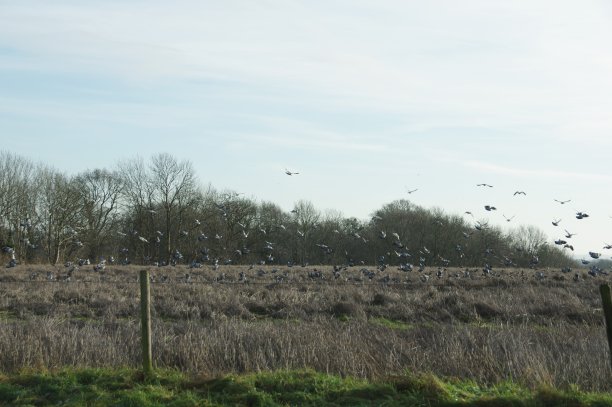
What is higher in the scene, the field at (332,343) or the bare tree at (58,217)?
the bare tree at (58,217)

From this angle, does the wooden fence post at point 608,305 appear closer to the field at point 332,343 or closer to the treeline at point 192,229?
the field at point 332,343

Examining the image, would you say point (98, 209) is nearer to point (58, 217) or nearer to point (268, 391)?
point (58, 217)

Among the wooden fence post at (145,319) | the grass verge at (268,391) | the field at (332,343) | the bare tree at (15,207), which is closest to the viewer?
the grass verge at (268,391)

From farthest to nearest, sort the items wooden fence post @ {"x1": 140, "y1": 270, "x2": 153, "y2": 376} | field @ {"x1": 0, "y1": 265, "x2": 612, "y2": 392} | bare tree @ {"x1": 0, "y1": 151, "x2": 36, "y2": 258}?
bare tree @ {"x1": 0, "y1": 151, "x2": 36, "y2": 258}, field @ {"x1": 0, "y1": 265, "x2": 612, "y2": 392}, wooden fence post @ {"x1": 140, "y1": 270, "x2": 153, "y2": 376}

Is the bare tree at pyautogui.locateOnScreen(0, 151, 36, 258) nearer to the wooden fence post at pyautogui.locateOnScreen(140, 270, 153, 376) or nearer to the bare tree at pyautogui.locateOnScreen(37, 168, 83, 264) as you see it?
the bare tree at pyautogui.locateOnScreen(37, 168, 83, 264)

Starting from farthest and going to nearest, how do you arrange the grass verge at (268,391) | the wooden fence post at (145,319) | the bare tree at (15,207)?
1. the bare tree at (15,207)
2. the wooden fence post at (145,319)
3. the grass verge at (268,391)

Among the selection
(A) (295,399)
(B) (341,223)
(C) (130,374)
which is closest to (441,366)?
(A) (295,399)

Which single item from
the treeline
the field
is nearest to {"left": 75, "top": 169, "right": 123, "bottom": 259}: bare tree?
the treeline

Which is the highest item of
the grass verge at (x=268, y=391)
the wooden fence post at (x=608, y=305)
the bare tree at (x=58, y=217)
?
the bare tree at (x=58, y=217)

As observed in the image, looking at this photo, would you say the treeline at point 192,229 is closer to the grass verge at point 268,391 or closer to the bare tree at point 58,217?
the bare tree at point 58,217

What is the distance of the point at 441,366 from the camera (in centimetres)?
927

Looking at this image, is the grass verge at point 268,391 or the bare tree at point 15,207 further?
the bare tree at point 15,207

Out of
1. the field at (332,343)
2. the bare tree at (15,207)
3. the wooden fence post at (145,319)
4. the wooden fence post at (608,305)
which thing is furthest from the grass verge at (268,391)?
the bare tree at (15,207)

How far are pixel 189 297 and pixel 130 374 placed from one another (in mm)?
10697
